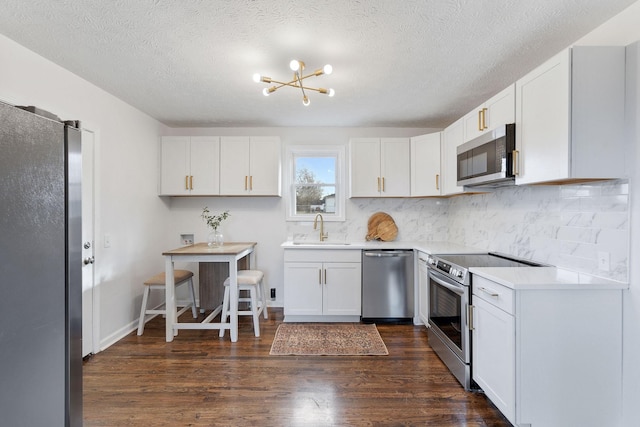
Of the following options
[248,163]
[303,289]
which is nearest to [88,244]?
[248,163]

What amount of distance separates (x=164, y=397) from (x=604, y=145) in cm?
315

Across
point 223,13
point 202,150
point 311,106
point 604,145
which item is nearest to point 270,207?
point 202,150

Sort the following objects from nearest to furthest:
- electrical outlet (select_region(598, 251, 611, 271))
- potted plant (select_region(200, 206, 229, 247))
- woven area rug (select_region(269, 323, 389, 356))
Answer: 1. electrical outlet (select_region(598, 251, 611, 271))
2. woven area rug (select_region(269, 323, 389, 356))
3. potted plant (select_region(200, 206, 229, 247))

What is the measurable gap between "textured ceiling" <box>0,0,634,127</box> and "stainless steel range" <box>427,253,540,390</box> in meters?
1.55

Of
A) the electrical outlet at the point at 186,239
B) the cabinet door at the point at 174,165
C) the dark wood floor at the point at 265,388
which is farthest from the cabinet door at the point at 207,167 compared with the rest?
the dark wood floor at the point at 265,388

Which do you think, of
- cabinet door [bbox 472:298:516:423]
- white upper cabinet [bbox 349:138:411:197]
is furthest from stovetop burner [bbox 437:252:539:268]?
white upper cabinet [bbox 349:138:411:197]

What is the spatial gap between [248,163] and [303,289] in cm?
170

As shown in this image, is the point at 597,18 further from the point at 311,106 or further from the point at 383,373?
the point at 383,373

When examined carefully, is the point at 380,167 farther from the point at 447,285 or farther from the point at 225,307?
the point at 225,307

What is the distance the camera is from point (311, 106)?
3.30m

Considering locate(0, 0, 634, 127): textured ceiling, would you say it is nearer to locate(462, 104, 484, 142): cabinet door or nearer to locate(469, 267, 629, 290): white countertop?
locate(462, 104, 484, 142): cabinet door

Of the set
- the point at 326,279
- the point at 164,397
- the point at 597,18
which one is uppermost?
the point at 597,18

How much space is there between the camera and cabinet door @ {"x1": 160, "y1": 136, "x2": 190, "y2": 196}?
3.84 metres

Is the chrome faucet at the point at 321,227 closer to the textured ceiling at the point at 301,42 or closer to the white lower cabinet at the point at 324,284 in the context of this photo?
the white lower cabinet at the point at 324,284
